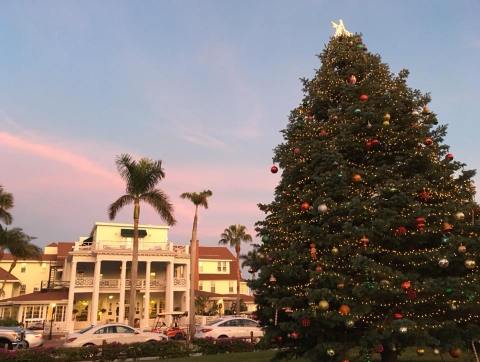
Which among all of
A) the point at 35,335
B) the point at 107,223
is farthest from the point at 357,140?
the point at 107,223

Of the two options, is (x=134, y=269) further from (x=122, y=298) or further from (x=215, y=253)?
(x=215, y=253)

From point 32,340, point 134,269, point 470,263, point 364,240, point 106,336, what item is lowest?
point 32,340

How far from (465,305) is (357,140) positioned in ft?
15.8

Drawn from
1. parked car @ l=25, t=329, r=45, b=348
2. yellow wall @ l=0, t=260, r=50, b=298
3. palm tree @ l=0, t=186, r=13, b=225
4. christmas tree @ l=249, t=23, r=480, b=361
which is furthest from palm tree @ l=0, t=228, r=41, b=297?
christmas tree @ l=249, t=23, r=480, b=361

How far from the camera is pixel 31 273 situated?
2206 inches

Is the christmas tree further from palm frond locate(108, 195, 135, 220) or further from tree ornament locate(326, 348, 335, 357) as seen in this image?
palm frond locate(108, 195, 135, 220)

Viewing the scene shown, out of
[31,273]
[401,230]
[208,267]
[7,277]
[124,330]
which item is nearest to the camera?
[401,230]

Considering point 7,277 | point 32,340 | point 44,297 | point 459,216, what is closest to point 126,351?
point 32,340

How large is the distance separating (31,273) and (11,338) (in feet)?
128

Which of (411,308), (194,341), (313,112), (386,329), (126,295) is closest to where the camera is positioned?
(386,329)

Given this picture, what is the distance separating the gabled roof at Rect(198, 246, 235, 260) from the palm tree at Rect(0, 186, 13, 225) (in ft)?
89.2

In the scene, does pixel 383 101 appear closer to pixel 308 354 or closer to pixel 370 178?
pixel 370 178

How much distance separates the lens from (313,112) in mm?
13961

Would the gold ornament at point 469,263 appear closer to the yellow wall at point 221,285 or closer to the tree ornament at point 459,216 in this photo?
the tree ornament at point 459,216
